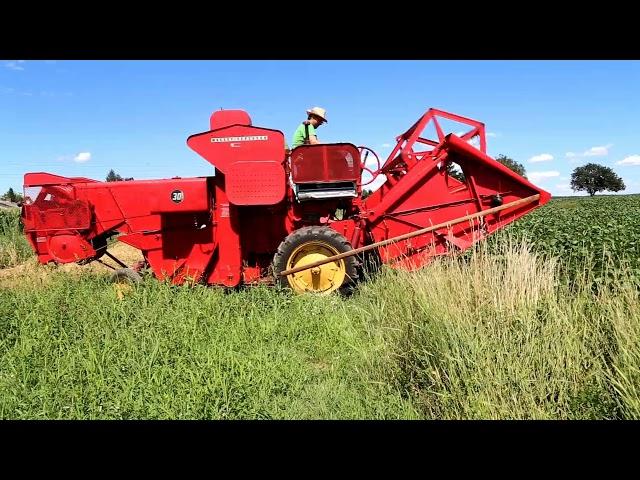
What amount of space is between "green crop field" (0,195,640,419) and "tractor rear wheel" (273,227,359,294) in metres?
1.28

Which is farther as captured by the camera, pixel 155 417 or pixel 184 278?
pixel 184 278

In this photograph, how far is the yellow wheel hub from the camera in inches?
244

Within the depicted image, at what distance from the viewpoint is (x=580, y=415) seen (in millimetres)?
2895

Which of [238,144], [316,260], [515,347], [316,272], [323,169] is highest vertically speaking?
[238,144]

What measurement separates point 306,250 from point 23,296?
134 inches

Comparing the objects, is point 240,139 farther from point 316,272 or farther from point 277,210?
point 316,272

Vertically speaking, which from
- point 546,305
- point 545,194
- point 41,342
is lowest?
point 41,342

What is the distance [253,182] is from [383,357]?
318 cm

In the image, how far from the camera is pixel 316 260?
20.4 feet

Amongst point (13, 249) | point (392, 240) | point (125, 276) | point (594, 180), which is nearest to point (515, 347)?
point (392, 240)

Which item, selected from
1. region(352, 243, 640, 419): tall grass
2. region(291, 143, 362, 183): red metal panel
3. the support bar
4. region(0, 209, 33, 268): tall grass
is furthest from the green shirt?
region(0, 209, 33, 268): tall grass

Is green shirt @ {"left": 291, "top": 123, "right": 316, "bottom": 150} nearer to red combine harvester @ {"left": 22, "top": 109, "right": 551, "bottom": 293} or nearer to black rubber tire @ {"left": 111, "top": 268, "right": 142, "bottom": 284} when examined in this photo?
red combine harvester @ {"left": 22, "top": 109, "right": 551, "bottom": 293}

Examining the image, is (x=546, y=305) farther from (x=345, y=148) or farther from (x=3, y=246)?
(x=3, y=246)
